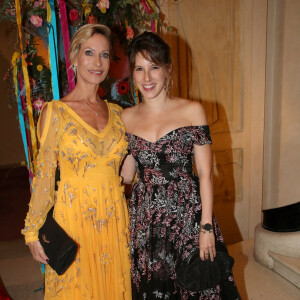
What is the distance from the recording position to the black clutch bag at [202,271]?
1461 millimetres

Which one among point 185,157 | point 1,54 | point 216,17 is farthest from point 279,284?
point 1,54

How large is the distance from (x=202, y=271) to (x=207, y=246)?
0.11 m

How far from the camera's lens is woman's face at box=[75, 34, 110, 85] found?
5.48 ft

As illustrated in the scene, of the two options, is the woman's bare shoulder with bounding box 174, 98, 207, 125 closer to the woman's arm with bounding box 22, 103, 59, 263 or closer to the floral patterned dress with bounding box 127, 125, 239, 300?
the floral patterned dress with bounding box 127, 125, 239, 300

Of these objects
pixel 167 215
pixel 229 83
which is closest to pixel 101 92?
pixel 167 215

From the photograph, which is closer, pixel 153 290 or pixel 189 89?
pixel 153 290

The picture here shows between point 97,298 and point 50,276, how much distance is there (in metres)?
0.26

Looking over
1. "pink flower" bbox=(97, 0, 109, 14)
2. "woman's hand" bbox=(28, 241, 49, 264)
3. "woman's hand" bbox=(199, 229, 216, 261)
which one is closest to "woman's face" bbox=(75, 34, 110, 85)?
"pink flower" bbox=(97, 0, 109, 14)

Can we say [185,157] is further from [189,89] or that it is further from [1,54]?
[1,54]

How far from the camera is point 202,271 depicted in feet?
4.85

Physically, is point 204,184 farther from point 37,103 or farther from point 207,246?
point 37,103

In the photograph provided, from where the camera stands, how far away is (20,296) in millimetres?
2775

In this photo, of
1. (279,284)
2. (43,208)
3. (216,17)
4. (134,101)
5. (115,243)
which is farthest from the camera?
(216,17)

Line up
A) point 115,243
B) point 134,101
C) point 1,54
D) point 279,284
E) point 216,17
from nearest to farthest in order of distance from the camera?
1. point 115,243
2. point 134,101
3. point 279,284
4. point 216,17
5. point 1,54
